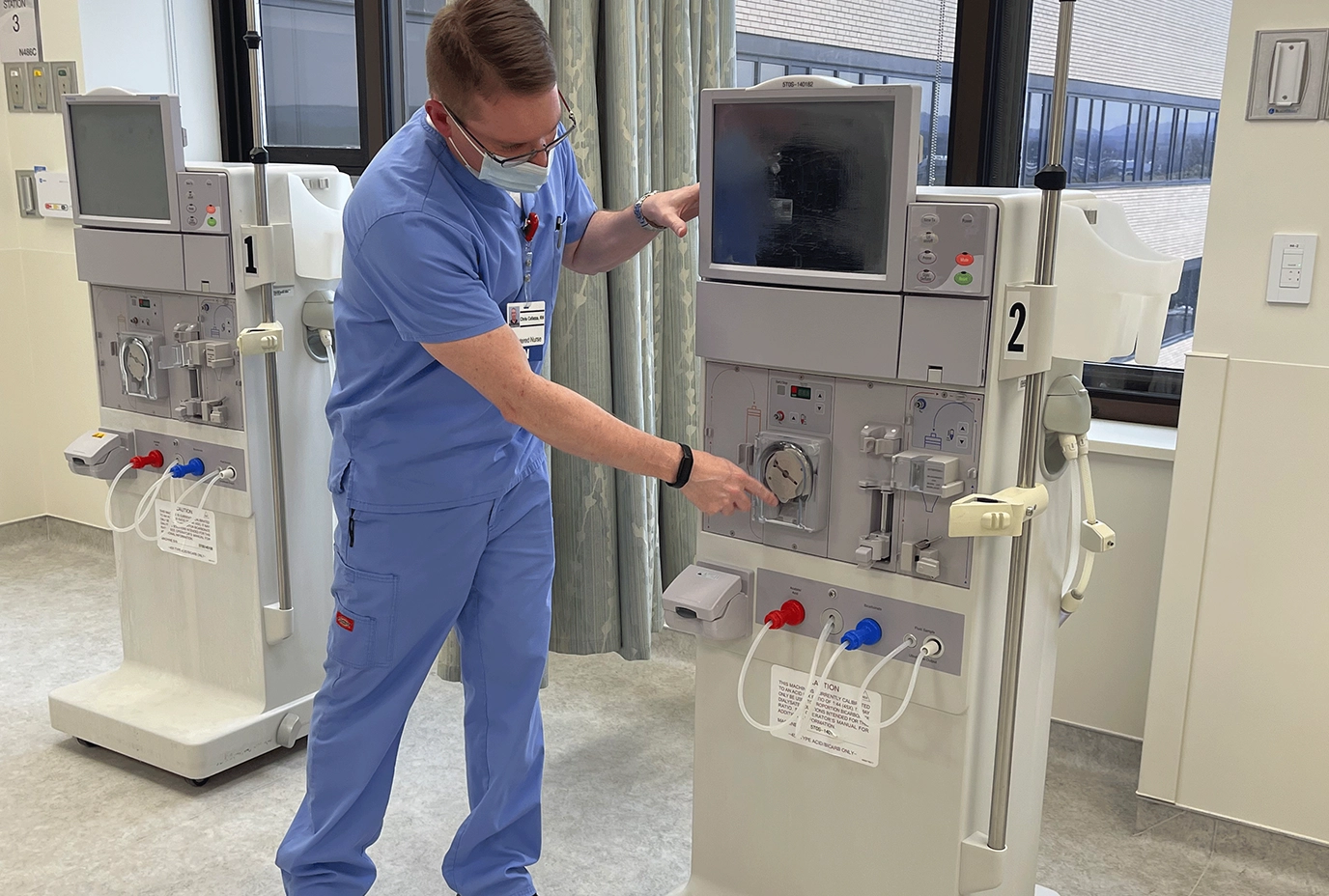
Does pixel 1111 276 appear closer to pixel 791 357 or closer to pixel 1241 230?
pixel 791 357

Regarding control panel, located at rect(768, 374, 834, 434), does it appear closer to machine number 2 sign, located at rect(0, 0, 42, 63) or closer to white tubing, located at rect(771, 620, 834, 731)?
white tubing, located at rect(771, 620, 834, 731)

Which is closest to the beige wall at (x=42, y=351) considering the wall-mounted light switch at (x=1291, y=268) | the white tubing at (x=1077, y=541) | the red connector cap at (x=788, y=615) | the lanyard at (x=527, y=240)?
the lanyard at (x=527, y=240)

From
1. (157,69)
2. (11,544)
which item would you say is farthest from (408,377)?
(11,544)

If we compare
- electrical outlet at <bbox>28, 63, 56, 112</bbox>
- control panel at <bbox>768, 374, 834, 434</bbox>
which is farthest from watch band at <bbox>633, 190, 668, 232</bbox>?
electrical outlet at <bbox>28, 63, 56, 112</bbox>

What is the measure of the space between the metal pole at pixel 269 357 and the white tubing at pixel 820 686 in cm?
131

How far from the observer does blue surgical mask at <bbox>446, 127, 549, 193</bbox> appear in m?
1.76

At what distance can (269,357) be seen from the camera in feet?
8.30

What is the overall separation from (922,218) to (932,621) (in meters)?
0.55

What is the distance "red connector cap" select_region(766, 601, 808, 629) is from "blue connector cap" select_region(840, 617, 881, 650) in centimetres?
9

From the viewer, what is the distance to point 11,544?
165 inches

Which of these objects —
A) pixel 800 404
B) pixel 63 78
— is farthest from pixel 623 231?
pixel 63 78

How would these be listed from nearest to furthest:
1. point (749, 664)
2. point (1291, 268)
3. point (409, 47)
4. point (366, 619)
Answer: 1. point (749, 664)
2. point (366, 619)
3. point (1291, 268)
4. point (409, 47)

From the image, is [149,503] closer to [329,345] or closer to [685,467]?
[329,345]

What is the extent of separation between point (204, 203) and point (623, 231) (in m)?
0.94
